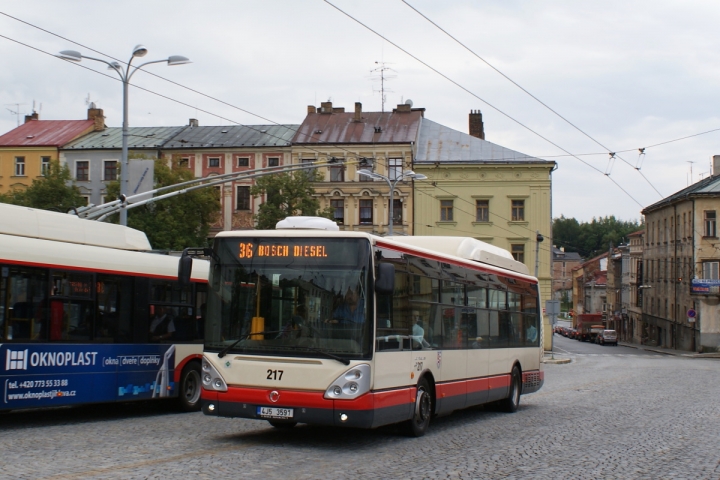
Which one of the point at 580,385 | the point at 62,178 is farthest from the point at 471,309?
the point at 62,178

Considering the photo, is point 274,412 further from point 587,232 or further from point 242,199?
point 587,232

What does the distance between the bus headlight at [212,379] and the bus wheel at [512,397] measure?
7252 millimetres

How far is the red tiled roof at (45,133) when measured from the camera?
64000mm

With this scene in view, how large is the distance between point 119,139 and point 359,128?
16.4 m

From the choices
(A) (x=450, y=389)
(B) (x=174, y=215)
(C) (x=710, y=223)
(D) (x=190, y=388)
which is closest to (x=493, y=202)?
(C) (x=710, y=223)

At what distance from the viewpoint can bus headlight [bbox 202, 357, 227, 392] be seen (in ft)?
38.2

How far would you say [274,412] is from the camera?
37.1 ft

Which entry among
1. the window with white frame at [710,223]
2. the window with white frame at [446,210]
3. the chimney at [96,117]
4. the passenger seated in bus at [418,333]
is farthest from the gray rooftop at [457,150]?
the passenger seated in bus at [418,333]

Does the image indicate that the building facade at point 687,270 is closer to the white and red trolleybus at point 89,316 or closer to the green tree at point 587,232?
the white and red trolleybus at point 89,316

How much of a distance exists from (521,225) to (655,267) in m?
27.5

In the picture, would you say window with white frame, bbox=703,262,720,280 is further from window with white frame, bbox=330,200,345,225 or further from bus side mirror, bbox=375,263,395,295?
bus side mirror, bbox=375,263,395,295

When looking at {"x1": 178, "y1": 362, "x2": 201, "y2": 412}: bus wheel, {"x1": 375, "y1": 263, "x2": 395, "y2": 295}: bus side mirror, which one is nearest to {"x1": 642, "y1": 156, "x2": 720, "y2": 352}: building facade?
{"x1": 178, "y1": 362, "x2": 201, "y2": 412}: bus wheel

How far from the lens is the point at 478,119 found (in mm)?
71812

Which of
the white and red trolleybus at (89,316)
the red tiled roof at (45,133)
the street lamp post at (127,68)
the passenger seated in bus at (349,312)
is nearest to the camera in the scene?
the passenger seated in bus at (349,312)
